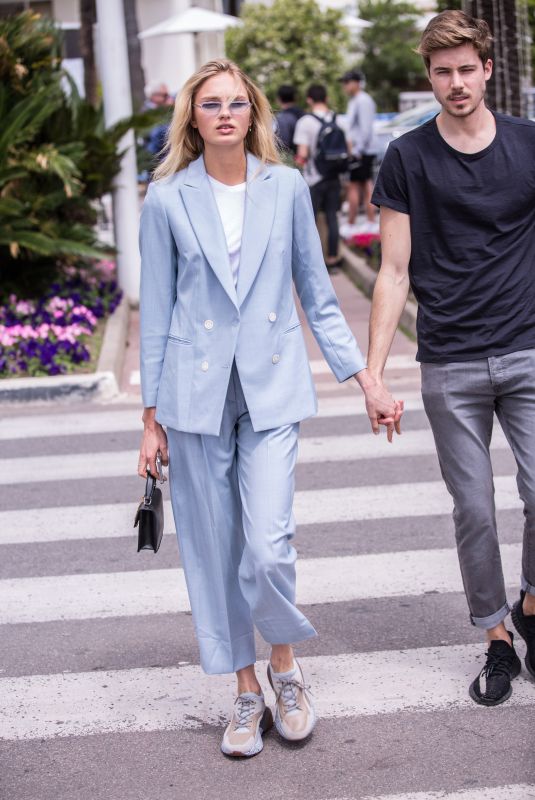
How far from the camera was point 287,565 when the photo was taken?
3.64m

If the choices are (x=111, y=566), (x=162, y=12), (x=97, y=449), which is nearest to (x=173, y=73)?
(x=162, y=12)

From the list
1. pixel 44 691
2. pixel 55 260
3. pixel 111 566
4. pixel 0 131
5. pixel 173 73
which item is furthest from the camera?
pixel 173 73

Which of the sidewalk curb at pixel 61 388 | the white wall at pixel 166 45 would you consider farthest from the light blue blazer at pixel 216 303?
the white wall at pixel 166 45

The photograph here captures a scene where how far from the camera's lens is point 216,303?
3.66 m

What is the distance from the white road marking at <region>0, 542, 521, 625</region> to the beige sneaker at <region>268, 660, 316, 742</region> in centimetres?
121

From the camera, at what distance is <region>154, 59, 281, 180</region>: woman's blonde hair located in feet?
12.1

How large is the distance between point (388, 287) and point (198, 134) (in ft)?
2.46

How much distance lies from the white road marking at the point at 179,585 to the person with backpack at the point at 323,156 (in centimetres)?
834

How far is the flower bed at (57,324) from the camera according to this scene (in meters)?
9.58

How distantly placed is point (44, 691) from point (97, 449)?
3522 millimetres

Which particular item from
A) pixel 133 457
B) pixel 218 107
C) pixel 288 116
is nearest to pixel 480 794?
pixel 218 107

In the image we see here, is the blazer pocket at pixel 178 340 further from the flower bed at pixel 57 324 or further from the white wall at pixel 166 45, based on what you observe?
the white wall at pixel 166 45

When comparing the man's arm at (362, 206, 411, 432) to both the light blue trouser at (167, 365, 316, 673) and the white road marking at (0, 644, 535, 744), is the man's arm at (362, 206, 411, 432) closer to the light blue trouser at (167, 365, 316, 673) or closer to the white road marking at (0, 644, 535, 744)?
the light blue trouser at (167, 365, 316, 673)

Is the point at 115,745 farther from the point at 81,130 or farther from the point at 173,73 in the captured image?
the point at 173,73
